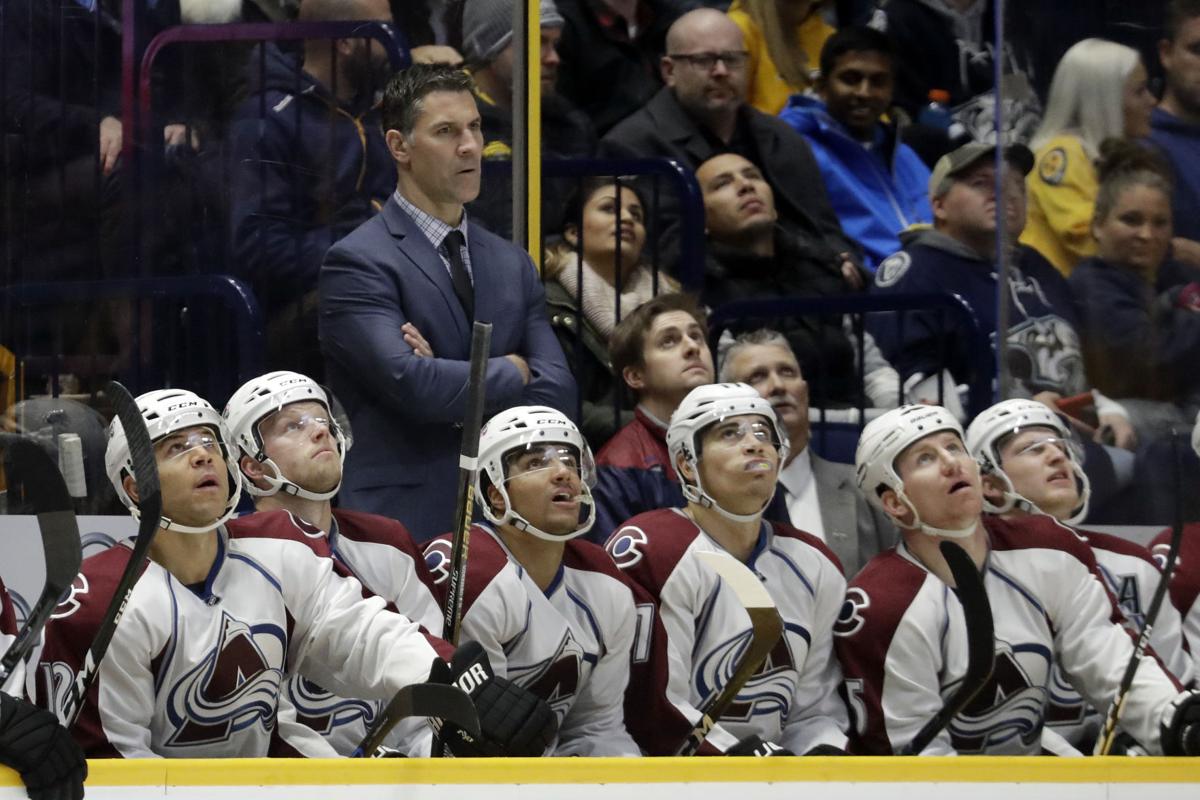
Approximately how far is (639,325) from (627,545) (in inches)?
21.7

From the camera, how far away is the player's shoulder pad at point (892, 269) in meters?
4.59

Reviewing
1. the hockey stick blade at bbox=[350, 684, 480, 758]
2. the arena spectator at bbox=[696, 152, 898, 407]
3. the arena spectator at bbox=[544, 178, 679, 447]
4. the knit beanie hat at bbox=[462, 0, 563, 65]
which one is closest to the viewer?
the hockey stick blade at bbox=[350, 684, 480, 758]

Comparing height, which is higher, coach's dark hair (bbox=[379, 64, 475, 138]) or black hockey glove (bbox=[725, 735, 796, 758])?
coach's dark hair (bbox=[379, 64, 475, 138])

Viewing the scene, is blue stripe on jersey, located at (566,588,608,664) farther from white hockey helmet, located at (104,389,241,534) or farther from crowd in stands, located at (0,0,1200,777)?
white hockey helmet, located at (104,389,241,534)

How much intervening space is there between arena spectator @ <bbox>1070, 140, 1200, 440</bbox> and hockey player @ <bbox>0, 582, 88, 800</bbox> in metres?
2.28

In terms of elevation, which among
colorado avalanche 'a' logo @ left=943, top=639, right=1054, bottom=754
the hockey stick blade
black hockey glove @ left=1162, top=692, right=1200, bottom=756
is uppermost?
the hockey stick blade

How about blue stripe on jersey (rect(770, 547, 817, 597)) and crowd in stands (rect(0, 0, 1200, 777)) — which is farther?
blue stripe on jersey (rect(770, 547, 817, 597))

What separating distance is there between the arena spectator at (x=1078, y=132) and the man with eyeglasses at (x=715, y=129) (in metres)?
0.50

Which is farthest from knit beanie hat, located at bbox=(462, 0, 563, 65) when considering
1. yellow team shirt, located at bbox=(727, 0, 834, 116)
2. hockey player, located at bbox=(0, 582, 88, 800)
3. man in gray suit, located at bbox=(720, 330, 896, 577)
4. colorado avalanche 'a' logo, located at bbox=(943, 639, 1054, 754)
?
hockey player, located at bbox=(0, 582, 88, 800)

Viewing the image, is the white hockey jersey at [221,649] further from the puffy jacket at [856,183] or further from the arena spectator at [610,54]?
the puffy jacket at [856,183]

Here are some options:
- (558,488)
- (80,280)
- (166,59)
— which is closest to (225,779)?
(558,488)

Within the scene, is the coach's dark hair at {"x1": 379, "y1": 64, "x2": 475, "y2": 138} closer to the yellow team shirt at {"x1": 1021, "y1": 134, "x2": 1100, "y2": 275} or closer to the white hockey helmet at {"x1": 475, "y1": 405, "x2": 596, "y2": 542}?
the white hockey helmet at {"x1": 475, "y1": 405, "x2": 596, "y2": 542}

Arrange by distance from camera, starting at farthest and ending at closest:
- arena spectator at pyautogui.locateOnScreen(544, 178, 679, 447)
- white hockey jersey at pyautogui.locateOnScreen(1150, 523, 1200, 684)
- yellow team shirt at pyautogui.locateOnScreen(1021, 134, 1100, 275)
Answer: yellow team shirt at pyautogui.locateOnScreen(1021, 134, 1100, 275)
arena spectator at pyautogui.locateOnScreen(544, 178, 679, 447)
white hockey jersey at pyautogui.locateOnScreen(1150, 523, 1200, 684)

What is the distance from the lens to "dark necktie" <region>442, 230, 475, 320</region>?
389 cm
